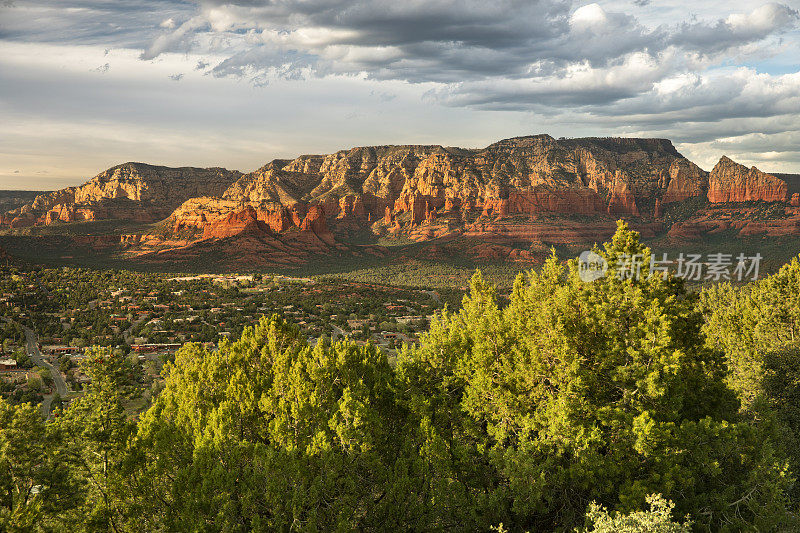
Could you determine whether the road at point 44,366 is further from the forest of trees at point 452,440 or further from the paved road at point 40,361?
the forest of trees at point 452,440

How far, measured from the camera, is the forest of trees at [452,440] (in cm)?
1923

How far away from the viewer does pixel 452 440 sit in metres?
23.9

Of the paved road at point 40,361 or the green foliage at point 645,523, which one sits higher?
the green foliage at point 645,523

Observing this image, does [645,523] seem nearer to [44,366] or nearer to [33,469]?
[33,469]

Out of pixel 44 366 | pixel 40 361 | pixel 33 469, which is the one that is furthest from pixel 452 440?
pixel 40 361

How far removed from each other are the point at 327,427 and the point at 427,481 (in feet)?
15.7

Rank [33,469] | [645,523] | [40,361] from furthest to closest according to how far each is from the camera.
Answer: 1. [40,361]
2. [33,469]
3. [645,523]

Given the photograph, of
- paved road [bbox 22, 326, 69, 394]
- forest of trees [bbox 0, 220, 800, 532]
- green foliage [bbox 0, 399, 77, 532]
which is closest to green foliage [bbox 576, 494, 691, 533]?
forest of trees [bbox 0, 220, 800, 532]

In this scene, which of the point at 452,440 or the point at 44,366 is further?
the point at 44,366

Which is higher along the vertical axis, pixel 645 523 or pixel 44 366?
pixel 645 523

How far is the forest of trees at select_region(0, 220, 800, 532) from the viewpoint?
1923 cm

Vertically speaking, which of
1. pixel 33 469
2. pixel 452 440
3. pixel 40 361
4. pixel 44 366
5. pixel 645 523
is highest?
pixel 33 469

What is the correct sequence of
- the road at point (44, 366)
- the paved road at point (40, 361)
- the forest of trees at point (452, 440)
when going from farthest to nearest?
1. the paved road at point (40, 361)
2. the road at point (44, 366)
3. the forest of trees at point (452, 440)

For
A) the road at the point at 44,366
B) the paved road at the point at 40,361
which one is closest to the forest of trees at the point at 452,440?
the road at the point at 44,366
